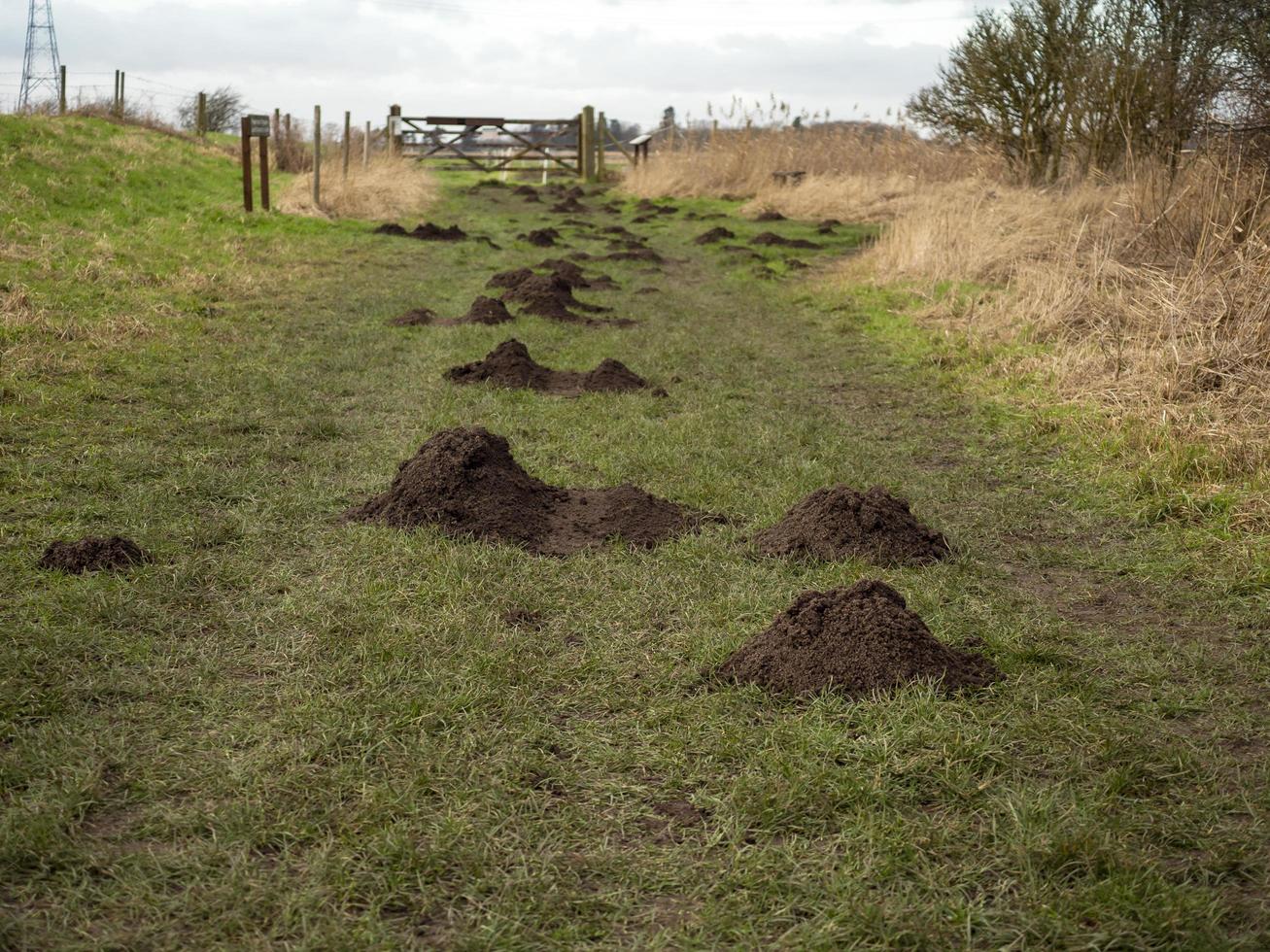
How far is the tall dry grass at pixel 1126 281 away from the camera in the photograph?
25.1 feet

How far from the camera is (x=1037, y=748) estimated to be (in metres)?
3.82

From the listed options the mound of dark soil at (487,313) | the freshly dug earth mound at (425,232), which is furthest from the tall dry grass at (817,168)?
the mound of dark soil at (487,313)

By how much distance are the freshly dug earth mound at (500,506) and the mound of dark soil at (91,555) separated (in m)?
1.18

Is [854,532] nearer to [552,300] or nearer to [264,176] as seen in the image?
[552,300]

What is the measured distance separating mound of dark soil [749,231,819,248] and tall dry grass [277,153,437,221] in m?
7.38

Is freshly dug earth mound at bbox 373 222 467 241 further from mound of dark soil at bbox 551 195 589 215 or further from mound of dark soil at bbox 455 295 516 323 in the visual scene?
mound of dark soil at bbox 455 295 516 323

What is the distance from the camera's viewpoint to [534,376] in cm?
945

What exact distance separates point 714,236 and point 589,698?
56.6 feet

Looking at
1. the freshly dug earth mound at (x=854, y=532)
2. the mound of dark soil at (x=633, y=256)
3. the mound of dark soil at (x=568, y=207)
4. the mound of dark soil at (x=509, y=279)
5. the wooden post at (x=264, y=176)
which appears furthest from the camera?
the mound of dark soil at (x=568, y=207)

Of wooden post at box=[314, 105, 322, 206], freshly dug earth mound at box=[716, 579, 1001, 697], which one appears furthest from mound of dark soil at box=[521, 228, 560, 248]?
freshly dug earth mound at box=[716, 579, 1001, 697]

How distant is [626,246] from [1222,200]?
35.0 ft

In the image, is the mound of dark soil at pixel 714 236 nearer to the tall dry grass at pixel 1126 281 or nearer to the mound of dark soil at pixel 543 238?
the mound of dark soil at pixel 543 238

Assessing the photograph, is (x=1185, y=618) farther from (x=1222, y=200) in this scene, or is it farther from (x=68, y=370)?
(x=68, y=370)

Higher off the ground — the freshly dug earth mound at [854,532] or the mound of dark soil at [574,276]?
the mound of dark soil at [574,276]
